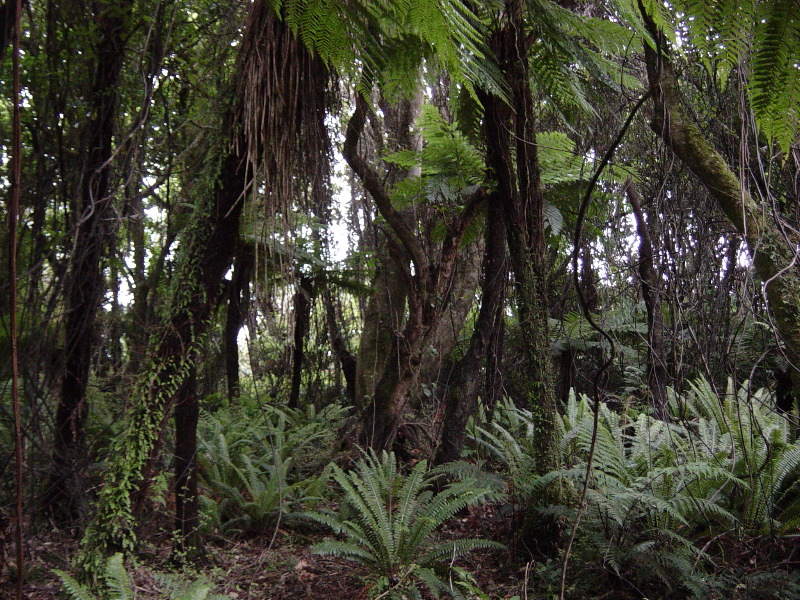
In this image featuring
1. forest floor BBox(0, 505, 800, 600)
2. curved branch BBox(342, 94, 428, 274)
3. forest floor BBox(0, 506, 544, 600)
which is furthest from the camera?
curved branch BBox(342, 94, 428, 274)

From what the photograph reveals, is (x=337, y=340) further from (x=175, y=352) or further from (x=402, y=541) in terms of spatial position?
(x=175, y=352)

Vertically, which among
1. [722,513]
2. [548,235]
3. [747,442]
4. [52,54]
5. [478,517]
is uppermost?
[52,54]

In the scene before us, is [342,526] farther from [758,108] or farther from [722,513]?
[758,108]

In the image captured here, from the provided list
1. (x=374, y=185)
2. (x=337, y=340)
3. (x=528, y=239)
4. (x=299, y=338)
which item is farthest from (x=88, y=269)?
(x=299, y=338)

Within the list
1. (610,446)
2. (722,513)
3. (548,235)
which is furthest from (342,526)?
(548,235)

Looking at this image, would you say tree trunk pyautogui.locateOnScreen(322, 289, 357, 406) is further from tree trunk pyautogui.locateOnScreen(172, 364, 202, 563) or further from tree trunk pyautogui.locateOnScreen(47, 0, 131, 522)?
tree trunk pyautogui.locateOnScreen(172, 364, 202, 563)

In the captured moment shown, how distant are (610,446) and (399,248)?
7.27 ft

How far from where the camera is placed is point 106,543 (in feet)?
8.59

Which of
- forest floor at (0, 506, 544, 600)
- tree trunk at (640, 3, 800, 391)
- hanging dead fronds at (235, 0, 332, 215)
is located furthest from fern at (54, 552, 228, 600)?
tree trunk at (640, 3, 800, 391)

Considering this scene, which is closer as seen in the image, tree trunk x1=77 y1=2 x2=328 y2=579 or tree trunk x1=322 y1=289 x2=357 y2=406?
tree trunk x1=77 y1=2 x2=328 y2=579

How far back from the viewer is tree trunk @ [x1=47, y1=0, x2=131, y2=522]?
11.1ft

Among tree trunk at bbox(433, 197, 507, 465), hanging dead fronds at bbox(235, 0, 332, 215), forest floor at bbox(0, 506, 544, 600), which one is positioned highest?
hanging dead fronds at bbox(235, 0, 332, 215)

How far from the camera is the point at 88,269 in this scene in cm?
346

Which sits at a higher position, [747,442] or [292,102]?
[292,102]
